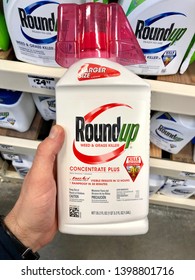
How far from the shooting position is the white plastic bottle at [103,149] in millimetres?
536

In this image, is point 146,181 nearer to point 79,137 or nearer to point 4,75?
point 79,137

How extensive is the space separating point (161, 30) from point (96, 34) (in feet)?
0.32

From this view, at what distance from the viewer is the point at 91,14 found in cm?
51

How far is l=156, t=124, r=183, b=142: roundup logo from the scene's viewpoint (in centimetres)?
76

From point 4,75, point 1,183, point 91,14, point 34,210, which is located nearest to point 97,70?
point 91,14

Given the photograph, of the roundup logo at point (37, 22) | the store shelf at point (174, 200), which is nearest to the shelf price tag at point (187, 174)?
the store shelf at point (174, 200)

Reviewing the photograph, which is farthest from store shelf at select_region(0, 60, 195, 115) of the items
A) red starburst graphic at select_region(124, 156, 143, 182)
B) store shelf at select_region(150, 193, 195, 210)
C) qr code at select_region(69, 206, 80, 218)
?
store shelf at select_region(150, 193, 195, 210)

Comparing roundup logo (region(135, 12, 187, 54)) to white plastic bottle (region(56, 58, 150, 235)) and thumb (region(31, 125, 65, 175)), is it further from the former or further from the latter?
thumb (region(31, 125, 65, 175))

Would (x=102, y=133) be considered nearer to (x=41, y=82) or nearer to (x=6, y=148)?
(x=41, y=82)

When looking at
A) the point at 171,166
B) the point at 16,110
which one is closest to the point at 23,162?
the point at 16,110

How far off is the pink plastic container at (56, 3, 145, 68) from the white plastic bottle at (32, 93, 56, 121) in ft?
0.76

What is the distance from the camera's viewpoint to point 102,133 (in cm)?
57

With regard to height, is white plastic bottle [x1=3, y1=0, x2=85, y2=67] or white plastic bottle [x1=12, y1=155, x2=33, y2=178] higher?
white plastic bottle [x1=3, y1=0, x2=85, y2=67]

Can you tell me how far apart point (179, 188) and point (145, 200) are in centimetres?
46
